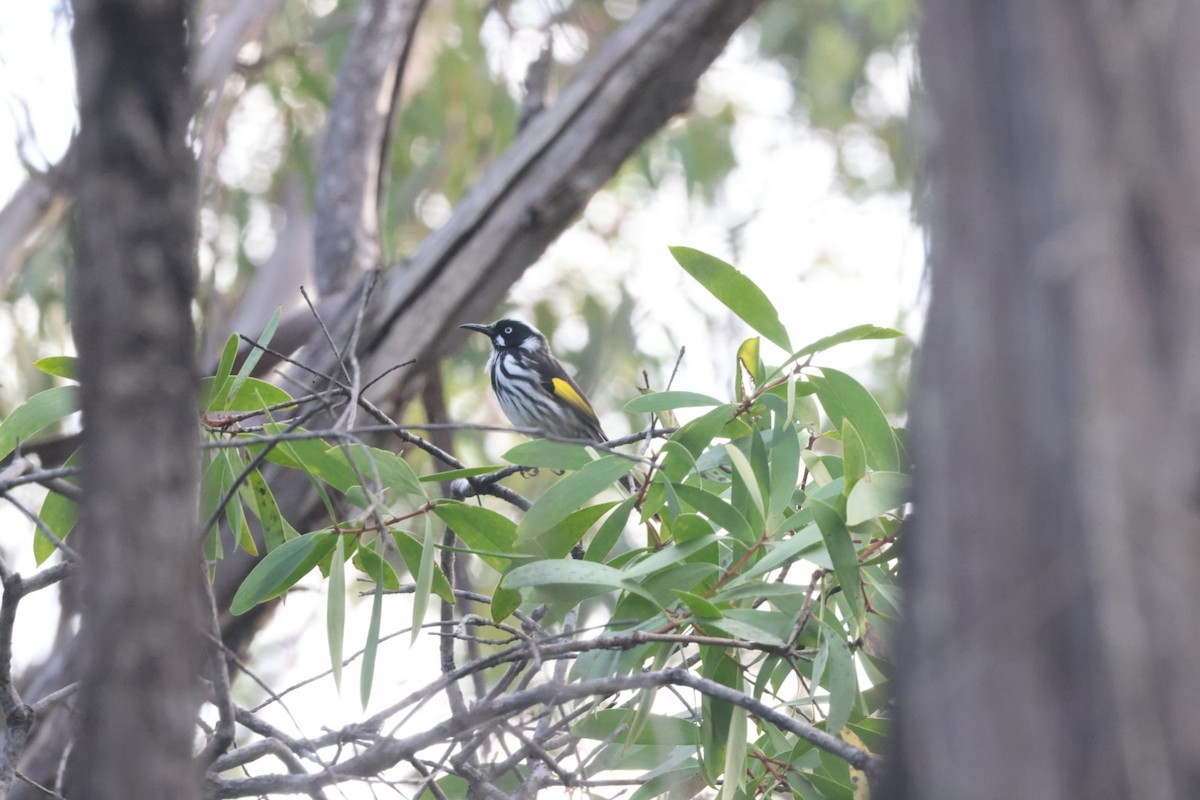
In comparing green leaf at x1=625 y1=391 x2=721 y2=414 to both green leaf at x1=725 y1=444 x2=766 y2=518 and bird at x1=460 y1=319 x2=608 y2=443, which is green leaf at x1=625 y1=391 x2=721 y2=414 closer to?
green leaf at x1=725 y1=444 x2=766 y2=518

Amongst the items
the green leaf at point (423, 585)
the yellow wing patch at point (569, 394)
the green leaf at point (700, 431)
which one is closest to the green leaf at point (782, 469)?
the green leaf at point (700, 431)

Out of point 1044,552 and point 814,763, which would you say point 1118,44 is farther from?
point 814,763

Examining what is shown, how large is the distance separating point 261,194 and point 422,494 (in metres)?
5.98

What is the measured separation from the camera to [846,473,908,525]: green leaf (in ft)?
5.97

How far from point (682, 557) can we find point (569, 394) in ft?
9.81

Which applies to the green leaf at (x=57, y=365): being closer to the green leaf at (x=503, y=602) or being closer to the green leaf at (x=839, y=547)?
the green leaf at (x=503, y=602)

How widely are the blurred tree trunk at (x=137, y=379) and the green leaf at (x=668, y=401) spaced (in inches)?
51.8

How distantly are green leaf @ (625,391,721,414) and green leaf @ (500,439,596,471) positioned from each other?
119 millimetres

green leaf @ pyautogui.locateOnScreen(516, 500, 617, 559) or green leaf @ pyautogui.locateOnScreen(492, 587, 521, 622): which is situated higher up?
green leaf @ pyautogui.locateOnScreen(516, 500, 617, 559)

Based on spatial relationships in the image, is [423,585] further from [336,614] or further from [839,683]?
[839,683]

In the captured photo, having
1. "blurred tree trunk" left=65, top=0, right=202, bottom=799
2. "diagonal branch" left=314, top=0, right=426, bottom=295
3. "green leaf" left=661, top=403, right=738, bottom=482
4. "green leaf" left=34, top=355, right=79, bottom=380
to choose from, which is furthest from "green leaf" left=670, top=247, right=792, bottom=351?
"diagonal branch" left=314, top=0, right=426, bottom=295

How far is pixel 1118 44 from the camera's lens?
940mm

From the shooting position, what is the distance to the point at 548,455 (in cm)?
226

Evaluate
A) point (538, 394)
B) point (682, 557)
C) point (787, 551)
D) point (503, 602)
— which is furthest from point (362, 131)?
point (787, 551)
